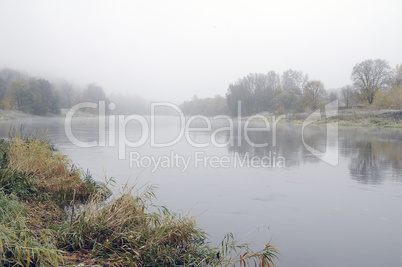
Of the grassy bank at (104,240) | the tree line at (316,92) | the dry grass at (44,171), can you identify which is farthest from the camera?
the tree line at (316,92)

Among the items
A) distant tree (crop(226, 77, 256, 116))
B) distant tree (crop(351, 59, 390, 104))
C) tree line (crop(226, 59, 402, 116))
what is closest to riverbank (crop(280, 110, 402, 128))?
tree line (crop(226, 59, 402, 116))

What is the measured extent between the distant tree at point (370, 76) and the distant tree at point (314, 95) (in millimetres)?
6963

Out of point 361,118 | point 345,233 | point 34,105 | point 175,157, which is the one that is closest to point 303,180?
point 345,233

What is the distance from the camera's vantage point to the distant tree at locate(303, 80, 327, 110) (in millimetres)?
62719

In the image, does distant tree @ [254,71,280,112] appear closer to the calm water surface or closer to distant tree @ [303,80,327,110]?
distant tree @ [303,80,327,110]

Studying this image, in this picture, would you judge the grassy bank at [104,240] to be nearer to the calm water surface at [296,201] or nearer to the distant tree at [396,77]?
the calm water surface at [296,201]

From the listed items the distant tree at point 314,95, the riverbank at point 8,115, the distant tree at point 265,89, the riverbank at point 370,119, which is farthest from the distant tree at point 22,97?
the riverbank at point 370,119

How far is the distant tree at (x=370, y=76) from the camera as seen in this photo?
5691 cm

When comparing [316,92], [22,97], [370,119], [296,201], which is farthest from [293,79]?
[296,201]

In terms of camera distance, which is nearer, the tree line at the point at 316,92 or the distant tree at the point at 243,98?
the tree line at the point at 316,92

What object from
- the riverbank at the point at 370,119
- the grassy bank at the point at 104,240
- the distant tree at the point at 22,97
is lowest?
the grassy bank at the point at 104,240

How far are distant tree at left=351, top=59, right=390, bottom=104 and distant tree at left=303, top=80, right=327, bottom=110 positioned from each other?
6.96 meters

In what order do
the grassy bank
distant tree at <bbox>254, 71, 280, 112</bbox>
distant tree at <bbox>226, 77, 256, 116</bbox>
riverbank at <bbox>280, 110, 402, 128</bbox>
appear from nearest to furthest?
the grassy bank, riverbank at <bbox>280, 110, 402, 128</bbox>, distant tree at <bbox>254, 71, 280, 112</bbox>, distant tree at <bbox>226, 77, 256, 116</bbox>

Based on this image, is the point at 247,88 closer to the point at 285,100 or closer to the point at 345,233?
the point at 285,100
